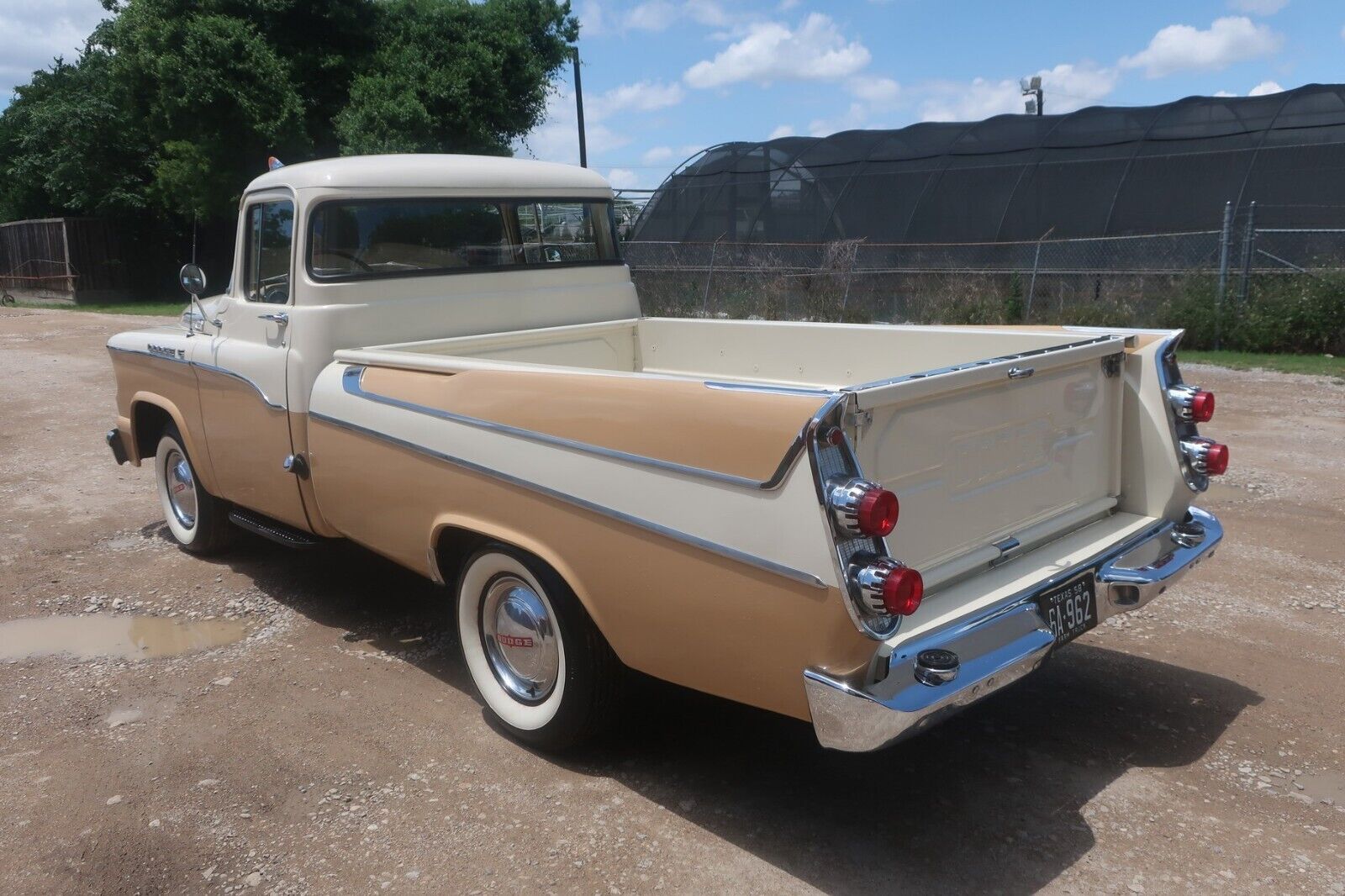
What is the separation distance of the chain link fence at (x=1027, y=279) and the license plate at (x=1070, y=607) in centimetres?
1127

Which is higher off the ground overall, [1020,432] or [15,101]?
[15,101]

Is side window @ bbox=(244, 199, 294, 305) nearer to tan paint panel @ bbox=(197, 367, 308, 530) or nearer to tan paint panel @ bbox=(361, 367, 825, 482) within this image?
tan paint panel @ bbox=(197, 367, 308, 530)

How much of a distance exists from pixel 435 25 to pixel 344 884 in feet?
69.4

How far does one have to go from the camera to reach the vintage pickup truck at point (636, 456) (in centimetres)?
282

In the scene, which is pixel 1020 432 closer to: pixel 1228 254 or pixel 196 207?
pixel 1228 254

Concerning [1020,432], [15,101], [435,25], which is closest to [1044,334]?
[1020,432]

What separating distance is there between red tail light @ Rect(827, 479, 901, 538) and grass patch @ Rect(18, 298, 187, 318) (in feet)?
69.4

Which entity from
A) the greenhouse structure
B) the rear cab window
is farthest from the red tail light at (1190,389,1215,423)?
the greenhouse structure

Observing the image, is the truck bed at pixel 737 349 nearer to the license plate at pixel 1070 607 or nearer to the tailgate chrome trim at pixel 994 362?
the tailgate chrome trim at pixel 994 362

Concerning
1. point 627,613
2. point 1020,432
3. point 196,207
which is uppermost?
point 196,207

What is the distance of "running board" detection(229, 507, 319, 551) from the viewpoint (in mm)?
5004

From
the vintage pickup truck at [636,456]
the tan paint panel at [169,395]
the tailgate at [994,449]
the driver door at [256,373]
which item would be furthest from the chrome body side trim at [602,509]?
the tan paint panel at [169,395]

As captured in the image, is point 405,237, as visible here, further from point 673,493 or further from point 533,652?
point 673,493

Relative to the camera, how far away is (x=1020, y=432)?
140 inches
